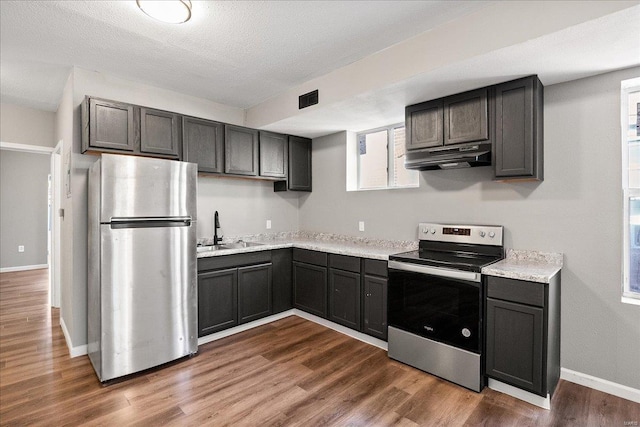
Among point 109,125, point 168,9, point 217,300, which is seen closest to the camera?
point 168,9

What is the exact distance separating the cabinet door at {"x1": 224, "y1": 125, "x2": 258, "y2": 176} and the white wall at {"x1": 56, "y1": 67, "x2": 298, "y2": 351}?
30cm

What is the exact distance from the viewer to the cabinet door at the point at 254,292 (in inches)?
137

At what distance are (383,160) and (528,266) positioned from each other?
1.99m

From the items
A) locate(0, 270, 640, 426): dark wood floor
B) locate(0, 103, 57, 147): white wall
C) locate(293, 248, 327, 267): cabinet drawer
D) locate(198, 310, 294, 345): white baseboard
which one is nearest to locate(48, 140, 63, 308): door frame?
locate(0, 103, 57, 147): white wall

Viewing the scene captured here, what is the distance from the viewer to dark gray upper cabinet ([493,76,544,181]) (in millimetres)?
2424

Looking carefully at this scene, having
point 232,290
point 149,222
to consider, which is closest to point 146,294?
point 149,222

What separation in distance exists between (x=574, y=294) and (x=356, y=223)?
221 cm

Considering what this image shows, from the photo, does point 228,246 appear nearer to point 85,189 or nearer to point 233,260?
point 233,260

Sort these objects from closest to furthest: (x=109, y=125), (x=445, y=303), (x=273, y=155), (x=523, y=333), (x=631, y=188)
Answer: (x=523, y=333), (x=631, y=188), (x=445, y=303), (x=109, y=125), (x=273, y=155)

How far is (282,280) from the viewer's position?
3895 millimetres

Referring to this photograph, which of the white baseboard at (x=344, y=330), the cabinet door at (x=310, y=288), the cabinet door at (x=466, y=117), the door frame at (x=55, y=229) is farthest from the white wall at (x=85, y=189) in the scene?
the cabinet door at (x=466, y=117)

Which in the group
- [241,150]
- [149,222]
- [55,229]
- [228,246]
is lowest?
[228,246]

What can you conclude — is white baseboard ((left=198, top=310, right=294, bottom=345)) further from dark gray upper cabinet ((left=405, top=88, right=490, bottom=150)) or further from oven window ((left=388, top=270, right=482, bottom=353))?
dark gray upper cabinet ((left=405, top=88, right=490, bottom=150))

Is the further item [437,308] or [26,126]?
[26,126]
